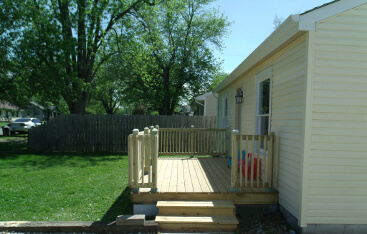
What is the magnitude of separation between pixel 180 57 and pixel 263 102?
15.6 m

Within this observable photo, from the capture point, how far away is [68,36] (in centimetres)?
1234

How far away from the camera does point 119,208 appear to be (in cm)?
437

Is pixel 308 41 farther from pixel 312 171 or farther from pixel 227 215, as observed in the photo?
pixel 227 215

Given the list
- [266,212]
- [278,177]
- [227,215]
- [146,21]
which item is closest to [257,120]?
[278,177]

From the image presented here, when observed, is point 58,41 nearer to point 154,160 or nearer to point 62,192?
point 62,192

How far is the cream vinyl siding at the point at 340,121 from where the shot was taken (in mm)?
3217

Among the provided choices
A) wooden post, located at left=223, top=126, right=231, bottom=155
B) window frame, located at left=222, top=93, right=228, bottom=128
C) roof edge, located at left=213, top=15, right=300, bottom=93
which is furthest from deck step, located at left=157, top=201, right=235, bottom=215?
window frame, located at left=222, top=93, right=228, bottom=128

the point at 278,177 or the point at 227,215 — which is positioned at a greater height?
the point at 278,177

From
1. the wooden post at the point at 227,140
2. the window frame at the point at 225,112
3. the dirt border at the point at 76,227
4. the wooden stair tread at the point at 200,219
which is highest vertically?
the window frame at the point at 225,112

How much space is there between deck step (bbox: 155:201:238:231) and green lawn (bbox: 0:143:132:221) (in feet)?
2.94

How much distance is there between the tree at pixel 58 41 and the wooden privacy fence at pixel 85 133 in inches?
60.5

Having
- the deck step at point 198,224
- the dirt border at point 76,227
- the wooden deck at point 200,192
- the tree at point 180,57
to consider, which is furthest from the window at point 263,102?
the tree at point 180,57

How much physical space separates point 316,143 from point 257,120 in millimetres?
2178

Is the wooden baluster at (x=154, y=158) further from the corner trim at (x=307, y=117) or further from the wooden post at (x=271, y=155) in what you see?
the corner trim at (x=307, y=117)
